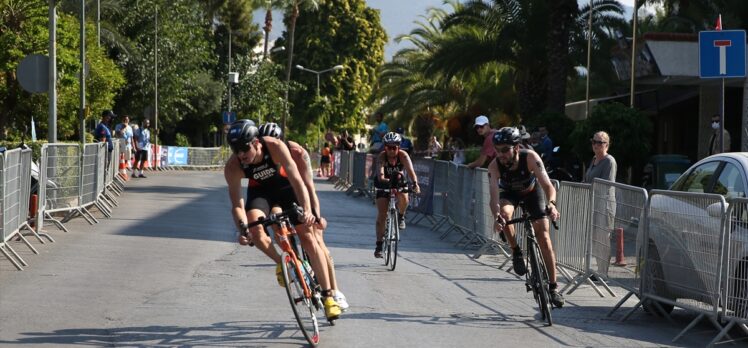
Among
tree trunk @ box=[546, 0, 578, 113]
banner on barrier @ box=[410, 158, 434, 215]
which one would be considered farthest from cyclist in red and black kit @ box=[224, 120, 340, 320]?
tree trunk @ box=[546, 0, 578, 113]

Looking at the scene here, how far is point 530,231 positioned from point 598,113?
16082 millimetres

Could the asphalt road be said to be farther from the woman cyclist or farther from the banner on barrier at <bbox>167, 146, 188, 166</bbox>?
the banner on barrier at <bbox>167, 146, 188, 166</bbox>

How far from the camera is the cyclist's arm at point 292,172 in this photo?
9.38 m

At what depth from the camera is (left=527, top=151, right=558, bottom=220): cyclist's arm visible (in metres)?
11.1

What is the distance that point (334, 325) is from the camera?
10297 millimetres

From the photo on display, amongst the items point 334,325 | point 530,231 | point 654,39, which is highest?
point 654,39

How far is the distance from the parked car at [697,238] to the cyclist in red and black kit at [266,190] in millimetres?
3057

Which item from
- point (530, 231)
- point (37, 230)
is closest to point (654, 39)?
point (37, 230)

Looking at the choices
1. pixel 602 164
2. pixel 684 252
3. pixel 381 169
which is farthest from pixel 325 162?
pixel 684 252

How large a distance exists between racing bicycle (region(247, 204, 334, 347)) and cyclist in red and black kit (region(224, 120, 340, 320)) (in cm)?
9

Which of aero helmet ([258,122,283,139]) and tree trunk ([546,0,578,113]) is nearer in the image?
aero helmet ([258,122,283,139])

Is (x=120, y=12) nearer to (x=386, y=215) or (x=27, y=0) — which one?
(x=27, y=0)

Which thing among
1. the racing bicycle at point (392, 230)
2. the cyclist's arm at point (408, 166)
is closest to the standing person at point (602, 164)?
the cyclist's arm at point (408, 166)

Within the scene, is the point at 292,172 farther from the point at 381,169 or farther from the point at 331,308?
the point at 381,169
